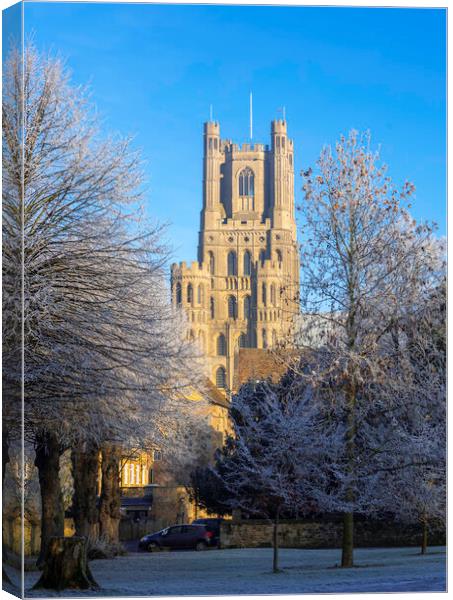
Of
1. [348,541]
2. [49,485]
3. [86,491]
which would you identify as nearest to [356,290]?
[348,541]

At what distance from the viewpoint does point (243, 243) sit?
16516 millimetres

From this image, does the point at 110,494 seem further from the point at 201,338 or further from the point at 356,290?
the point at 356,290

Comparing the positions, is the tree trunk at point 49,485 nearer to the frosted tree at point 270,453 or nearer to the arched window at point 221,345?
the frosted tree at point 270,453

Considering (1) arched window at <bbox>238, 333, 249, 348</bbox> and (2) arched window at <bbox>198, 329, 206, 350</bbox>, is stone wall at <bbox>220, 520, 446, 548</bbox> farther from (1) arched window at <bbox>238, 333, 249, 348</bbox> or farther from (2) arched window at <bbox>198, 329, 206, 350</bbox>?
(2) arched window at <bbox>198, 329, 206, 350</bbox>

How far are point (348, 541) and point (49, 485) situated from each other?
569cm

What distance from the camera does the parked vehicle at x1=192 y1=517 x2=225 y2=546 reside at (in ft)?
61.4

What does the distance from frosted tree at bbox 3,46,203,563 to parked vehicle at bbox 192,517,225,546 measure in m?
2.74

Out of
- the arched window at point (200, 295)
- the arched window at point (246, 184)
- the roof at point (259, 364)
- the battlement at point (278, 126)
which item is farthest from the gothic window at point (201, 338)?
the battlement at point (278, 126)

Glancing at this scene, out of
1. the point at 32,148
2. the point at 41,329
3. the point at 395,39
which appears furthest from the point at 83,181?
the point at 395,39

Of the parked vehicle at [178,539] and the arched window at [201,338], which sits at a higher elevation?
the arched window at [201,338]

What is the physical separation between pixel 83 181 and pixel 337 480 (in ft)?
17.7

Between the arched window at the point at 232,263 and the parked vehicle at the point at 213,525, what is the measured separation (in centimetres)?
438

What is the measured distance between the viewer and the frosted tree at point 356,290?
15.8 metres

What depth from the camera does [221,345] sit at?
17.6 metres
